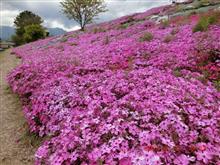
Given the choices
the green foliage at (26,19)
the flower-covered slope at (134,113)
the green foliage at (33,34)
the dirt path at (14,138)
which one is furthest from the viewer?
the green foliage at (26,19)

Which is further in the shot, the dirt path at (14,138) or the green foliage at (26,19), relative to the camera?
the green foliage at (26,19)

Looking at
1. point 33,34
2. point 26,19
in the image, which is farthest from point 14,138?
point 26,19

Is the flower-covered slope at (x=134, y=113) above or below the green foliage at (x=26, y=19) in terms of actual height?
above

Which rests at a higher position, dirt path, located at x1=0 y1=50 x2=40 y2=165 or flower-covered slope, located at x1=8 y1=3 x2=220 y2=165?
flower-covered slope, located at x1=8 y1=3 x2=220 y2=165

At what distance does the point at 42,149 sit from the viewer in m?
6.25

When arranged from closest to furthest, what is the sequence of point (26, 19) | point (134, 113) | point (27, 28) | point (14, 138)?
point (134, 113)
point (14, 138)
point (27, 28)
point (26, 19)

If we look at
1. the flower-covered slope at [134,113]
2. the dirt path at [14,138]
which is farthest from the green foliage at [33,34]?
the flower-covered slope at [134,113]

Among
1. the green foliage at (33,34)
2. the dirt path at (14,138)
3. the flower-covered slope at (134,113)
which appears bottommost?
the green foliage at (33,34)

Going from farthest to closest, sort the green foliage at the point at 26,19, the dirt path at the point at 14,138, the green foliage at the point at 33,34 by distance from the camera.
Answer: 1. the green foliage at the point at 26,19
2. the green foliage at the point at 33,34
3. the dirt path at the point at 14,138

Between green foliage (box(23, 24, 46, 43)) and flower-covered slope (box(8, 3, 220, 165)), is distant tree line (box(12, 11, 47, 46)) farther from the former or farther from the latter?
flower-covered slope (box(8, 3, 220, 165))

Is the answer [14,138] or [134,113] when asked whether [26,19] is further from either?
[134,113]

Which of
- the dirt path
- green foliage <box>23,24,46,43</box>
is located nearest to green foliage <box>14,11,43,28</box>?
green foliage <box>23,24,46,43</box>

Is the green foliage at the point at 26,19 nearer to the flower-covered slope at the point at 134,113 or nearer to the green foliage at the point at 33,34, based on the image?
the green foliage at the point at 33,34

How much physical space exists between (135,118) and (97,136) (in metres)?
0.94
